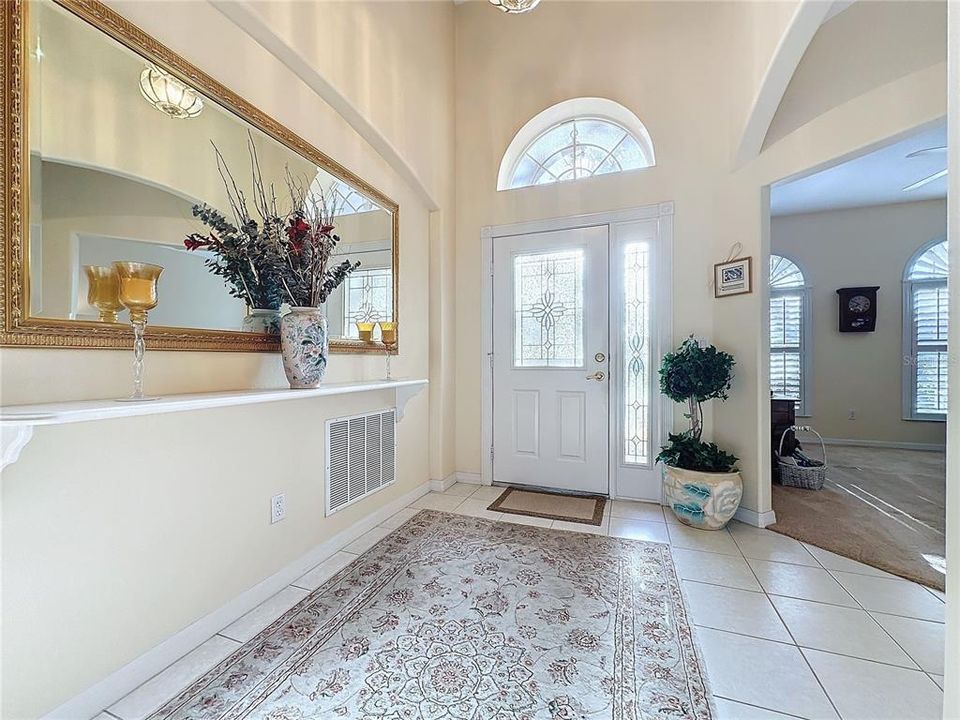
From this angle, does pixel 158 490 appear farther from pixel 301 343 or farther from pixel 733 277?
pixel 733 277

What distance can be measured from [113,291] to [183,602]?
→ 114cm

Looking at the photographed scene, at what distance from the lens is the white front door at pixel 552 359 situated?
11.0 feet

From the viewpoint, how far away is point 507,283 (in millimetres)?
3584

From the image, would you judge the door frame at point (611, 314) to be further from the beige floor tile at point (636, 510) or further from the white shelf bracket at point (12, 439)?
the white shelf bracket at point (12, 439)

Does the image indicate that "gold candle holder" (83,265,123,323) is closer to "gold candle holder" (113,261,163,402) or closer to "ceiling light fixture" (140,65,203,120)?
"gold candle holder" (113,261,163,402)

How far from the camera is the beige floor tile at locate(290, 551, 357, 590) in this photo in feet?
6.63

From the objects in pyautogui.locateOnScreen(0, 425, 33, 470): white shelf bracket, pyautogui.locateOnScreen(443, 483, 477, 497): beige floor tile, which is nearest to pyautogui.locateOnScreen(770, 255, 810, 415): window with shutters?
pyautogui.locateOnScreen(443, 483, 477, 497): beige floor tile

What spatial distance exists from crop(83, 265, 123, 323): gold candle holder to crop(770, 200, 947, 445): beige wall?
6.46 metres

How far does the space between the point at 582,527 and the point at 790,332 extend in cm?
489

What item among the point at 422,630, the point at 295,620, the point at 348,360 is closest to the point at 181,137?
the point at 348,360

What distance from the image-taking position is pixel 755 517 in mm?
2734

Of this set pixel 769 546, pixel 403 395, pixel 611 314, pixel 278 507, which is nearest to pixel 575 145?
pixel 611 314

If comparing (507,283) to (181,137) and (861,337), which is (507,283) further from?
(861,337)

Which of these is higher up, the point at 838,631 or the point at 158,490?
the point at 158,490
